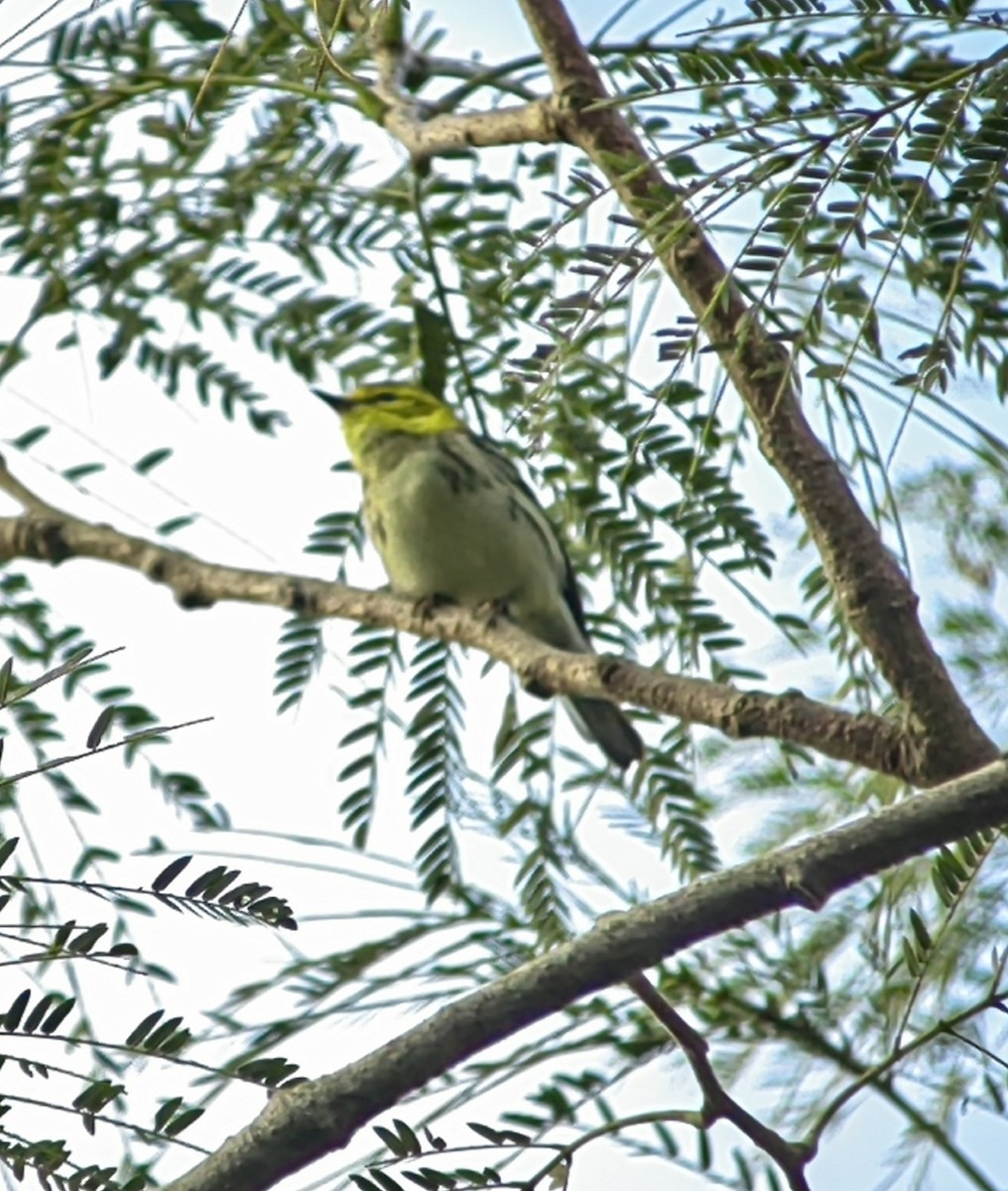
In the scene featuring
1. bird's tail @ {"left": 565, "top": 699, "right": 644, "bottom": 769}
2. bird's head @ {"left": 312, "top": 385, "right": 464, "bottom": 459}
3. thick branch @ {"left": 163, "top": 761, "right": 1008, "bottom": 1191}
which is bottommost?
thick branch @ {"left": 163, "top": 761, "right": 1008, "bottom": 1191}

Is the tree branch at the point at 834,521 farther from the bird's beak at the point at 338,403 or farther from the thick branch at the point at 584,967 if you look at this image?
the bird's beak at the point at 338,403

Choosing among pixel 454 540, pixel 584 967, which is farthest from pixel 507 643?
pixel 454 540

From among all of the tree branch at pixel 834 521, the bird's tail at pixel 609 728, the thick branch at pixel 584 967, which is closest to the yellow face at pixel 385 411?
the bird's tail at pixel 609 728

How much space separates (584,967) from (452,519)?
2762 millimetres

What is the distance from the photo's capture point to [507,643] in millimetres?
2275

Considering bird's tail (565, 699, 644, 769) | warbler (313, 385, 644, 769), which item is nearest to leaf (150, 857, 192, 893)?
bird's tail (565, 699, 644, 769)

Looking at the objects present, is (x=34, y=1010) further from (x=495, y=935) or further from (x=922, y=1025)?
(x=922, y=1025)

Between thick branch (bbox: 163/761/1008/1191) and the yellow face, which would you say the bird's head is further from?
thick branch (bbox: 163/761/1008/1191)

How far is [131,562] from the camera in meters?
2.52

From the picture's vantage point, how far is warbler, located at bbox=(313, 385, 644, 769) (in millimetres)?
3986

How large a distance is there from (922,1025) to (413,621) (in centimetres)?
77

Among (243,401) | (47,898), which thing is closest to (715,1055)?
(47,898)

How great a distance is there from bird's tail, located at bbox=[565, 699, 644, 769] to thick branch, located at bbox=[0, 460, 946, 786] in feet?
2.03

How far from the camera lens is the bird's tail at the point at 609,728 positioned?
2.99m
